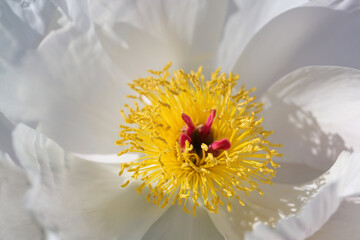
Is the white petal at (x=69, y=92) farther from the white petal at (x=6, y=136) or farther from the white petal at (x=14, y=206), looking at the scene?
the white petal at (x=14, y=206)

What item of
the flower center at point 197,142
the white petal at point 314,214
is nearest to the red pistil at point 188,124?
the flower center at point 197,142

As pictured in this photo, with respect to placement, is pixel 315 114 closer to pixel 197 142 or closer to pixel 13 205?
pixel 197 142

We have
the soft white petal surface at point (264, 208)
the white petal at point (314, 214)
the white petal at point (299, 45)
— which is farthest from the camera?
the white petal at point (299, 45)

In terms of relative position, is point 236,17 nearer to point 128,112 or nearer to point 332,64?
point 332,64

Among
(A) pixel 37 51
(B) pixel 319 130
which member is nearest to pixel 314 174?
(B) pixel 319 130

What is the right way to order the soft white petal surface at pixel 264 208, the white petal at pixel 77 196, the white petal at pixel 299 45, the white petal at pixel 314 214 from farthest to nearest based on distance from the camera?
the white petal at pixel 299 45
the soft white petal surface at pixel 264 208
the white petal at pixel 77 196
the white petal at pixel 314 214

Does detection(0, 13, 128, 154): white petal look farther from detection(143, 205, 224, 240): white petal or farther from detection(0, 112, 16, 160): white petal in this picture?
detection(143, 205, 224, 240): white petal
